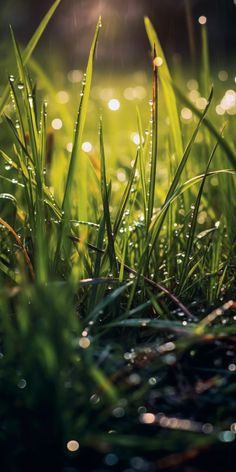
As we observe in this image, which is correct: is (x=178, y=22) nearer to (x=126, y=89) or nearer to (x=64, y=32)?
(x=64, y=32)

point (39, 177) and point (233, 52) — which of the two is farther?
point (233, 52)

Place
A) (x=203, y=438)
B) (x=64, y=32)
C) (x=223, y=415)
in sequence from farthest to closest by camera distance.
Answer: (x=64, y=32)
(x=223, y=415)
(x=203, y=438)

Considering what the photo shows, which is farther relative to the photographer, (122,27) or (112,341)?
(122,27)

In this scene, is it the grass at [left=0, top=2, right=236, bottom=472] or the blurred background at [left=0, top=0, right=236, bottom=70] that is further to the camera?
the blurred background at [left=0, top=0, right=236, bottom=70]

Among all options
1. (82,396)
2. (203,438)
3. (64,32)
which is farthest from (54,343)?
(64,32)

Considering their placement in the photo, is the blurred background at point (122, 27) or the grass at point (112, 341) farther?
the blurred background at point (122, 27)

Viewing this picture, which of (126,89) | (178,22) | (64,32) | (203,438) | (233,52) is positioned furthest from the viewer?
(178,22)

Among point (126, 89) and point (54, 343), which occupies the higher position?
point (54, 343)

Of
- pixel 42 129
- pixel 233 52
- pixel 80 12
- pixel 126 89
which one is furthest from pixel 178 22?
pixel 42 129
